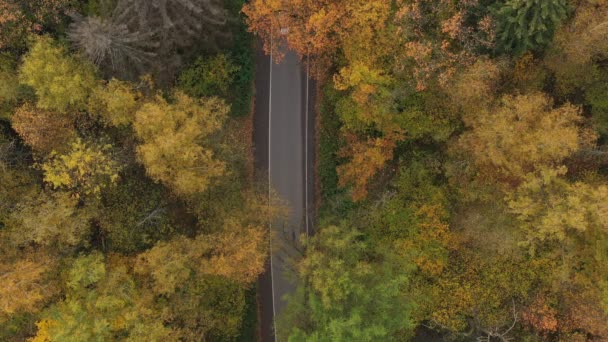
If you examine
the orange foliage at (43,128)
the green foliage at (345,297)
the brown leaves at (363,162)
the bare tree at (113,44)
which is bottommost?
the green foliage at (345,297)

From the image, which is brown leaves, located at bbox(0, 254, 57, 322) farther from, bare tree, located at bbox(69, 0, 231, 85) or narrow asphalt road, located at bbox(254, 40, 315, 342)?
narrow asphalt road, located at bbox(254, 40, 315, 342)

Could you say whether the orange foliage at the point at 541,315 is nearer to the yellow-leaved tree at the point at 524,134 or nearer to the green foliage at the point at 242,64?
the yellow-leaved tree at the point at 524,134

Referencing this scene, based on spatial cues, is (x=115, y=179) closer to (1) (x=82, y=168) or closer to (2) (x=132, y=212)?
(2) (x=132, y=212)

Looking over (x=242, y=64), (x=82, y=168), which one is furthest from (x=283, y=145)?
(x=82, y=168)

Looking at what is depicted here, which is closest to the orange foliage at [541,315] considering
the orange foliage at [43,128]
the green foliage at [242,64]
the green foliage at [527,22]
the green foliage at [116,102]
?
the green foliage at [527,22]

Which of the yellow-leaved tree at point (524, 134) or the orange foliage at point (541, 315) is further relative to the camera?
the orange foliage at point (541, 315)

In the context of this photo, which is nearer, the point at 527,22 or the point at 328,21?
the point at 527,22

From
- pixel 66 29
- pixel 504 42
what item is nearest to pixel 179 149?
pixel 66 29

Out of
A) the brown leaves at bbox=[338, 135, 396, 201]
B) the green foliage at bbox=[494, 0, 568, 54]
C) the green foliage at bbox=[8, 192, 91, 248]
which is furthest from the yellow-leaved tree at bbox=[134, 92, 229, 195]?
the green foliage at bbox=[494, 0, 568, 54]
